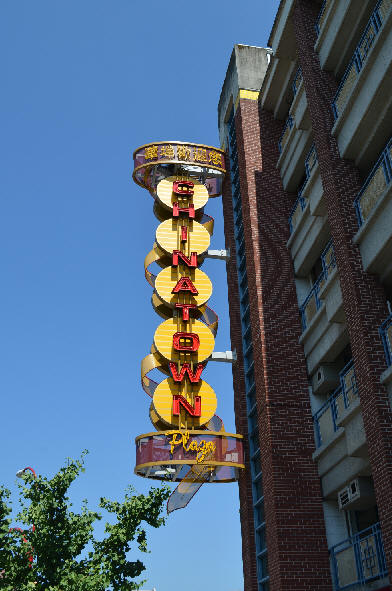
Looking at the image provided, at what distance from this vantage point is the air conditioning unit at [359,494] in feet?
55.7

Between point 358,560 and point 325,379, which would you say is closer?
point 358,560

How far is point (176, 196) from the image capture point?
27.9 m

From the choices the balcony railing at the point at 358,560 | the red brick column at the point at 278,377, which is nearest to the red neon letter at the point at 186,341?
the red brick column at the point at 278,377

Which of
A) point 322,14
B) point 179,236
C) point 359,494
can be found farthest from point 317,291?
point 322,14

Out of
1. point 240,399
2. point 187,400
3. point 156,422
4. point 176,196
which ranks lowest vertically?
point 156,422

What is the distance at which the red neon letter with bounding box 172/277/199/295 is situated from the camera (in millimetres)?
24828

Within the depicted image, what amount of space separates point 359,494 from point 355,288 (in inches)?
219

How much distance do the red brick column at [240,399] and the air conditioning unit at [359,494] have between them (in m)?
5.09

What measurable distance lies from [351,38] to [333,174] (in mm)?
5482

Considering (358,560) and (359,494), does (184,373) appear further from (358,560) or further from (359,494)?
(358,560)

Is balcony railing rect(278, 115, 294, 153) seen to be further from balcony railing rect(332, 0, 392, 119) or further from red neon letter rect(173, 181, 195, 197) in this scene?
balcony railing rect(332, 0, 392, 119)

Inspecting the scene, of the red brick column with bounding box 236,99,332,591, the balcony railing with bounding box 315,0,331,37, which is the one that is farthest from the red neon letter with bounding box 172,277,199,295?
the balcony railing with bounding box 315,0,331,37

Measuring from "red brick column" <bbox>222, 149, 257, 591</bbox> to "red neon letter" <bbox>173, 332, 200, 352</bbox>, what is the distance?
2.86 m

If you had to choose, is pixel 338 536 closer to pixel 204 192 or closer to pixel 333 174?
pixel 333 174
